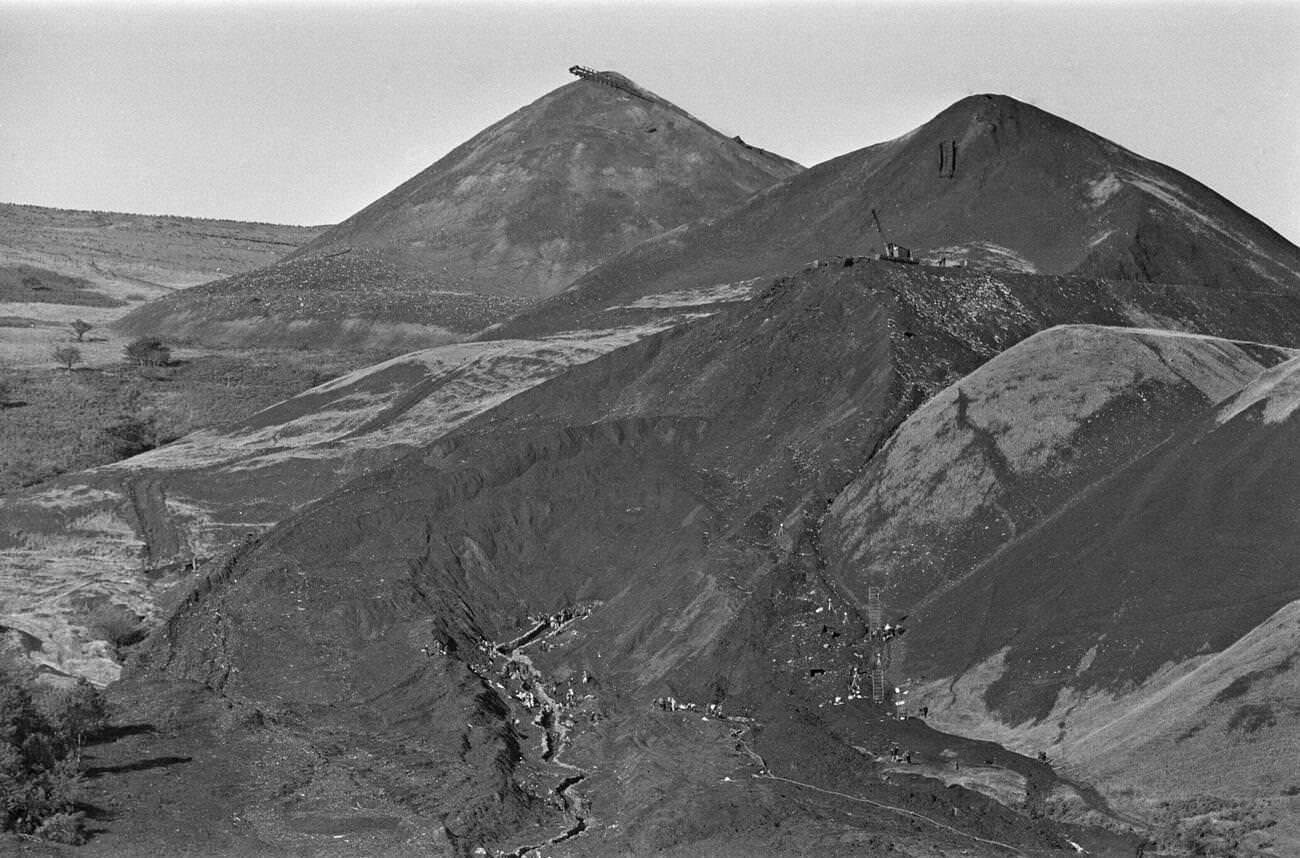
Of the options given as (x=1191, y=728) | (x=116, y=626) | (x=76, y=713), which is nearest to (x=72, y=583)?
(x=116, y=626)

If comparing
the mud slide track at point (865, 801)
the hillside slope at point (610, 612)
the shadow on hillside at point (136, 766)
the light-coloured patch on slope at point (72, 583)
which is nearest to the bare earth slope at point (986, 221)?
the hillside slope at point (610, 612)

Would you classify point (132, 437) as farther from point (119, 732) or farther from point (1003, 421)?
point (1003, 421)

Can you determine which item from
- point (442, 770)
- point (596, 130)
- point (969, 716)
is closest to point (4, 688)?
point (442, 770)

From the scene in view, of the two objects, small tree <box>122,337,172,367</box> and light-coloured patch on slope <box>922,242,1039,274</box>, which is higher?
light-coloured patch on slope <box>922,242,1039,274</box>

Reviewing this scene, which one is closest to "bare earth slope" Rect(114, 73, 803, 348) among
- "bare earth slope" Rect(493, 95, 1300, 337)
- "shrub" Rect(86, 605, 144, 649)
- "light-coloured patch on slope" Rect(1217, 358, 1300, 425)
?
"bare earth slope" Rect(493, 95, 1300, 337)

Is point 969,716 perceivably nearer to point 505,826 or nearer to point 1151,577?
point 1151,577

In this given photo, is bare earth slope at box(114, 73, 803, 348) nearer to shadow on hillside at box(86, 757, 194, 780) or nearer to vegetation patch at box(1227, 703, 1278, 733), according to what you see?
shadow on hillside at box(86, 757, 194, 780)
